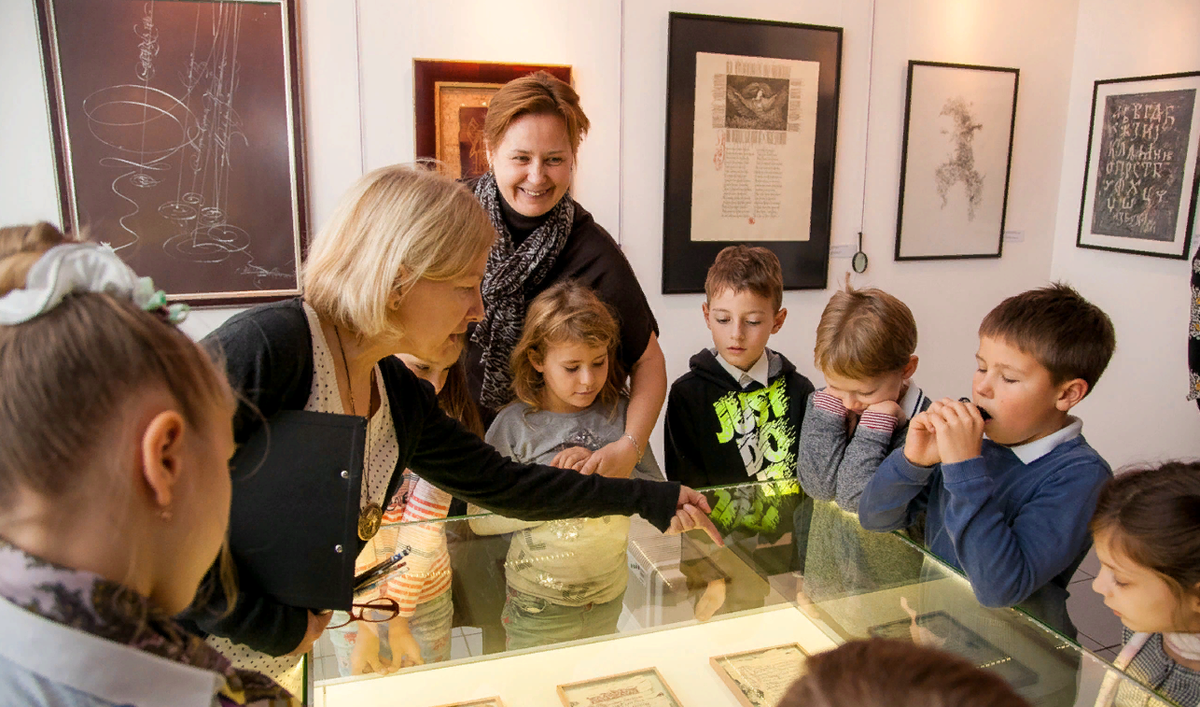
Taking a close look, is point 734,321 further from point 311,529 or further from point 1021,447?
point 311,529

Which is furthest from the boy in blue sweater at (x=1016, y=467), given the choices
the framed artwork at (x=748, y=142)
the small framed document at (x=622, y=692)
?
the framed artwork at (x=748, y=142)

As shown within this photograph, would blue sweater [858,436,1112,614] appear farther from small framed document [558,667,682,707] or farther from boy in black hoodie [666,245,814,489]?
boy in black hoodie [666,245,814,489]

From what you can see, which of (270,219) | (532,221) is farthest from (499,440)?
(270,219)

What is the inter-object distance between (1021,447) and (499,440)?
5.28 feet

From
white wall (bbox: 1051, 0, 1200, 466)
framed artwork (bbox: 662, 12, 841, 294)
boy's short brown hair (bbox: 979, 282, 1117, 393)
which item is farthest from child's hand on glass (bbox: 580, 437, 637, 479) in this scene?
white wall (bbox: 1051, 0, 1200, 466)

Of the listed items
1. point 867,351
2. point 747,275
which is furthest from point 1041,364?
point 747,275

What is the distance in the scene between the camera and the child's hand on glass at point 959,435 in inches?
70.7

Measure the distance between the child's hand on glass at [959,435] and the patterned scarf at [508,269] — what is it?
134 cm

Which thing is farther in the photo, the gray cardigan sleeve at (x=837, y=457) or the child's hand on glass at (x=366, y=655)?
the gray cardigan sleeve at (x=837, y=457)

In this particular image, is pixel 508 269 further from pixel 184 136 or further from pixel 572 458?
pixel 184 136

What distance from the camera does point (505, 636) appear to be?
1596 mm

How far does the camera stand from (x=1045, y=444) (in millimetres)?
1877

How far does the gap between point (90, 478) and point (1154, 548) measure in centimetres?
160

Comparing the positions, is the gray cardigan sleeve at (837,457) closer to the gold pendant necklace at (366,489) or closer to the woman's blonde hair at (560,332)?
the woman's blonde hair at (560,332)
